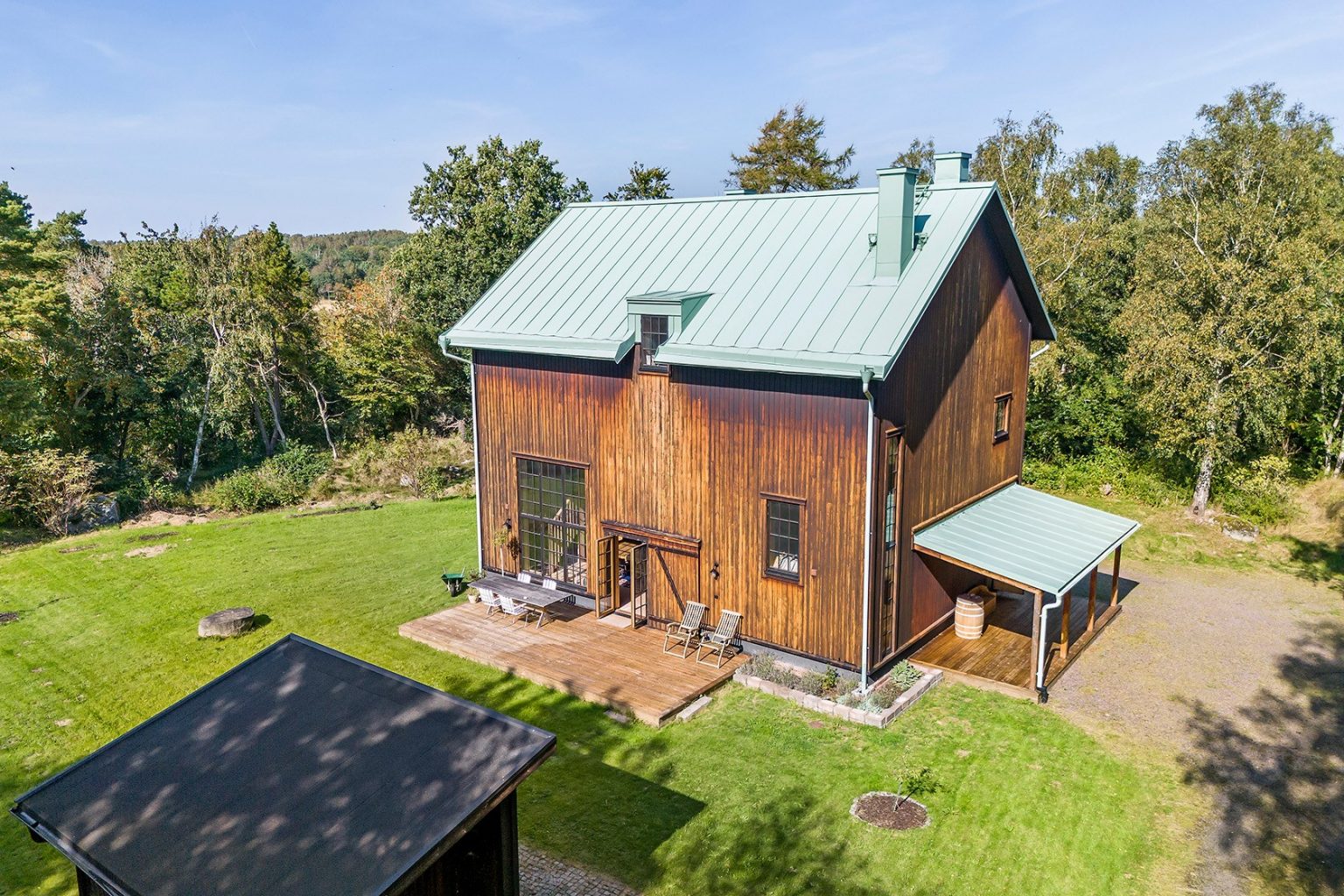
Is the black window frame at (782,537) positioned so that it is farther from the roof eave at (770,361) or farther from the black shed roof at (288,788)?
the black shed roof at (288,788)

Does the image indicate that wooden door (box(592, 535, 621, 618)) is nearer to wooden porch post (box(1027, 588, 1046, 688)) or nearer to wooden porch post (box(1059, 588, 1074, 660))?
wooden porch post (box(1027, 588, 1046, 688))

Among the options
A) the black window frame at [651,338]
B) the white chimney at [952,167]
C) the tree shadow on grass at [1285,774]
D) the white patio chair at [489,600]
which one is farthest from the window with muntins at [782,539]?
the white chimney at [952,167]

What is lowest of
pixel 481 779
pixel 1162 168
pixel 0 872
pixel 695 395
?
pixel 0 872

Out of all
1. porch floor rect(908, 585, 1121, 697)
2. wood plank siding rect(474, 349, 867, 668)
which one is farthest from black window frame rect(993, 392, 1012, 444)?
wood plank siding rect(474, 349, 867, 668)

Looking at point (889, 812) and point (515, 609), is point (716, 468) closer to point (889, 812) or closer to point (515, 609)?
point (515, 609)

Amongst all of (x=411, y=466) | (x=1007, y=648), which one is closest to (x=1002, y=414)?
(x=1007, y=648)

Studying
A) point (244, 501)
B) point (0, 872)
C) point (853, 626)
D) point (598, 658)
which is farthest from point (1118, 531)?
point (244, 501)

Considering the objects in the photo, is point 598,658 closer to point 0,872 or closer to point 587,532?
point 587,532

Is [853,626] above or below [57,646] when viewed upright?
above
